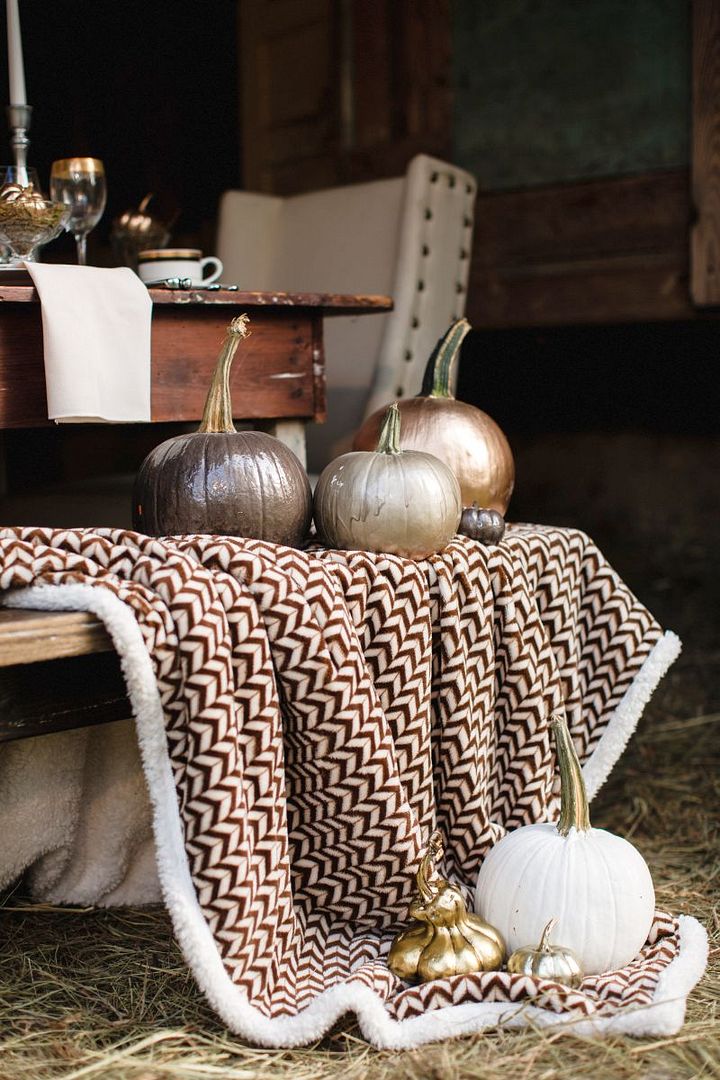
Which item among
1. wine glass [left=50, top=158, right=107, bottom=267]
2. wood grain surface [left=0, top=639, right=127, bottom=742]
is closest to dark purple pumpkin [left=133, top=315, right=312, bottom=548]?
wood grain surface [left=0, top=639, right=127, bottom=742]

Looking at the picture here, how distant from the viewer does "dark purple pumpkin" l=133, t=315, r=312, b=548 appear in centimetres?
147

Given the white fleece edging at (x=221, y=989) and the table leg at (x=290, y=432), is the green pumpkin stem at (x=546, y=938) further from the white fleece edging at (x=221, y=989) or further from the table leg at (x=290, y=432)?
the table leg at (x=290, y=432)

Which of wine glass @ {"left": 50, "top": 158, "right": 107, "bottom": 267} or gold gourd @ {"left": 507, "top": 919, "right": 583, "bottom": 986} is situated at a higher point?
wine glass @ {"left": 50, "top": 158, "right": 107, "bottom": 267}

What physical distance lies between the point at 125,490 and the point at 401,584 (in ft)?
3.17

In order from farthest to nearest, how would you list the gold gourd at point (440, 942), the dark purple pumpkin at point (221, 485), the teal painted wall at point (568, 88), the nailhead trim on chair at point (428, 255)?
the teal painted wall at point (568, 88)
the nailhead trim on chair at point (428, 255)
the dark purple pumpkin at point (221, 485)
the gold gourd at point (440, 942)

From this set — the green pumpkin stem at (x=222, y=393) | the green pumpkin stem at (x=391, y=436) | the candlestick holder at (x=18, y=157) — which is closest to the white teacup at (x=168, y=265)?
the candlestick holder at (x=18, y=157)

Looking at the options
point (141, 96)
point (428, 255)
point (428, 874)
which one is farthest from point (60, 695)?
point (141, 96)

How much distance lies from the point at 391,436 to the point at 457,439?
0.80 ft

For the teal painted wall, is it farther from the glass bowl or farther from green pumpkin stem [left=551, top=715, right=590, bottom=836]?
green pumpkin stem [left=551, top=715, right=590, bottom=836]

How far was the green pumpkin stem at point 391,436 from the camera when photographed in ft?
5.04

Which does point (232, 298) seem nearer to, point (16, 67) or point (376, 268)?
point (16, 67)

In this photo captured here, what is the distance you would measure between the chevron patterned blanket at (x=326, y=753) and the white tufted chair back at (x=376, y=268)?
38.2 inches

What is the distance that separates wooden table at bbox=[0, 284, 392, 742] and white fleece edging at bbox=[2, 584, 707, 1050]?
38 millimetres

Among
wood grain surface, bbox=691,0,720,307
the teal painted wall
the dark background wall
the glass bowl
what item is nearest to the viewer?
the glass bowl
